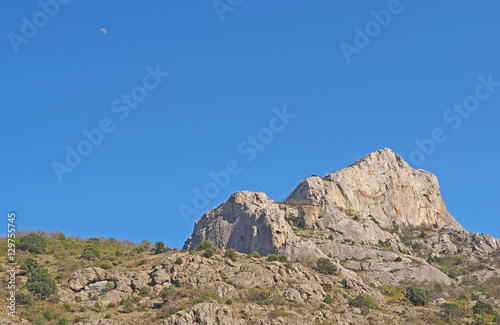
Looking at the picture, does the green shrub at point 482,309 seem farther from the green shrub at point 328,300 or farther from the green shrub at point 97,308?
the green shrub at point 97,308

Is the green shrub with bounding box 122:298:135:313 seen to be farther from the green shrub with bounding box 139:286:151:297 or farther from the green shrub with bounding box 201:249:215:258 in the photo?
the green shrub with bounding box 201:249:215:258

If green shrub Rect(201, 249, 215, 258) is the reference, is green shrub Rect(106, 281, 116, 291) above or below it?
below

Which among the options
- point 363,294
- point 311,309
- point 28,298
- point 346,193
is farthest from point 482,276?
point 28,298

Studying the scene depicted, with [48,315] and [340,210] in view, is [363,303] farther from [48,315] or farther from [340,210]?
[340,210]

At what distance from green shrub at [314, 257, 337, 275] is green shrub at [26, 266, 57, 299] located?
1539 inches

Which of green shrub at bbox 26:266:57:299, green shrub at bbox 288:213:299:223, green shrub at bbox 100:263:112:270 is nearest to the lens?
green shrub at bbox 26:266:57:299

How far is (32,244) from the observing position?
94.8 meters

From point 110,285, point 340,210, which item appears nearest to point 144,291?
point 110,285

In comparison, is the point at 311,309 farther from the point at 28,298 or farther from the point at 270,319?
the point at 28,298

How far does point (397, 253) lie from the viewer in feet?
422

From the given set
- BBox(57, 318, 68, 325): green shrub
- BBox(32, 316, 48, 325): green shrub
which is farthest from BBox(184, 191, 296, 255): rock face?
BBox(32, 316, 48, 325): green shrub

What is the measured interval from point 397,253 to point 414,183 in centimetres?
4981

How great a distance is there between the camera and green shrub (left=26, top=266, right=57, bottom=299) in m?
74.9

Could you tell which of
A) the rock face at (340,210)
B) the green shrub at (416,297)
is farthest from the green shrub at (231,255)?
the green shrub at (416,297)
